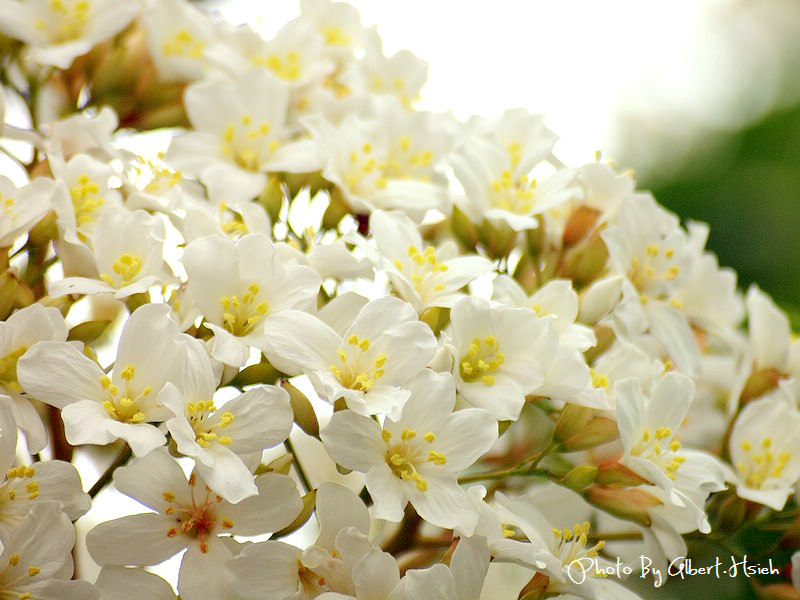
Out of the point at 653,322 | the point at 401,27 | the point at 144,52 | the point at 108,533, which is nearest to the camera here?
the point at 108,533

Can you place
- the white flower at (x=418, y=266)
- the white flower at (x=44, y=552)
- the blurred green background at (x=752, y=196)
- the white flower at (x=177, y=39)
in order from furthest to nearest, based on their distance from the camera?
the blurred green background at (x=752, y=196) < the white flower at (x=177, y=39) < the white flower at (x=418, y=266) < the white flower at (x=44, y=552)

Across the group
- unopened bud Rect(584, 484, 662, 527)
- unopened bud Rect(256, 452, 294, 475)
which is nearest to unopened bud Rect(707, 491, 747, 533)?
unopened bud Rect(584, 484, 662, 527)

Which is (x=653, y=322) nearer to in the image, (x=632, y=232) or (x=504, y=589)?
(x=632, y=232)

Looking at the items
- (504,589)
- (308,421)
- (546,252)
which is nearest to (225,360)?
(308,421)

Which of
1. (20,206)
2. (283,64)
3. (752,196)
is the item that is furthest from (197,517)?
(752,196)

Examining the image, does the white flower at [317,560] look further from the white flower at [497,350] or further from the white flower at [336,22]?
the white flower at [336,22]

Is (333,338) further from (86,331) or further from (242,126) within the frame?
(242,126)

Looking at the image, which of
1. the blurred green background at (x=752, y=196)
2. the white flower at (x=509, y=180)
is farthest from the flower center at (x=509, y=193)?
the blurred green background at (x=752, y=196)
